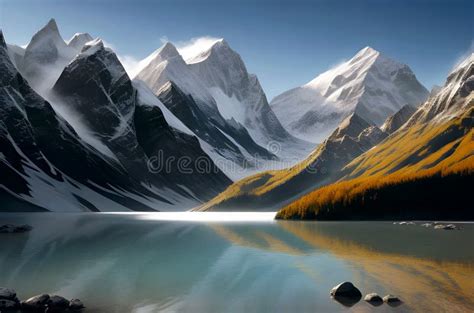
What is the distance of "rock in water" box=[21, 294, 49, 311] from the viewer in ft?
140

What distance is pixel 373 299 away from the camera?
45312 millimetres

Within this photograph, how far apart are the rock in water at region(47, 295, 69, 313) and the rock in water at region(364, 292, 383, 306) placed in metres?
24.6

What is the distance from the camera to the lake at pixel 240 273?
45312mm

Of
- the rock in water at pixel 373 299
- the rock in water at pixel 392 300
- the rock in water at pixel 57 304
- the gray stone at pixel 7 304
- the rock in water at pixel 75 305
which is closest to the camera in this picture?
the gray stone at pixel 7 304

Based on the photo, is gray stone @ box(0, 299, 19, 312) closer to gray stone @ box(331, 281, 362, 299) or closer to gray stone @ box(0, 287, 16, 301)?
gray stone @ box(0, 287, 16, 301)

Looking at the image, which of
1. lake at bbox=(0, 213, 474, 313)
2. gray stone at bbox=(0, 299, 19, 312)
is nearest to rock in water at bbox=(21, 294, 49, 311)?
gray stone at bbox=(0, 299, 19, 312)

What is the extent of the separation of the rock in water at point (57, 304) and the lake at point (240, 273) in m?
2.19

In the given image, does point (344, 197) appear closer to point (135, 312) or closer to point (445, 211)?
point (445, 211)

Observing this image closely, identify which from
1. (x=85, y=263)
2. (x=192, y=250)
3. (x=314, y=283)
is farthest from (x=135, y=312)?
(x=192, y=250)

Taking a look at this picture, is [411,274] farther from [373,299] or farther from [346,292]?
[373,299]

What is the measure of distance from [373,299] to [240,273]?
1942cm

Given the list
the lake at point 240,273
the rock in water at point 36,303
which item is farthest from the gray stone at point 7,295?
the lake at point 240,273

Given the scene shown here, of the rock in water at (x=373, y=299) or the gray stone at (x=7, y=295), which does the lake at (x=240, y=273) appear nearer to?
the rock in water at (x=373, y=299)

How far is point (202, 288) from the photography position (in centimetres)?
5219
